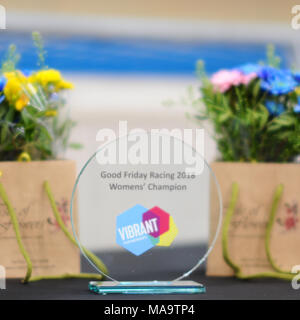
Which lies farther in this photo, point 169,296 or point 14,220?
point 14,220

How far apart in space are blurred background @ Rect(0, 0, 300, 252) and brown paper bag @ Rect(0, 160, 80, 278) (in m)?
0.45

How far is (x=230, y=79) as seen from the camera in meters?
0.89

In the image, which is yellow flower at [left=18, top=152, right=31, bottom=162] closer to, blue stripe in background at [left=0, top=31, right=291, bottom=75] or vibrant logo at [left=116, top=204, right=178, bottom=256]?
vibrant logo at [left=116, top=204, right=178, bottom=256]

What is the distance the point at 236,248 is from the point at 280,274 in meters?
0.09

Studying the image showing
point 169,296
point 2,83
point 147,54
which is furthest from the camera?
point 147,54

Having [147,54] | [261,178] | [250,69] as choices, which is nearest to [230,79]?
[250,69]

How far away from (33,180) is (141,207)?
9.0 inches

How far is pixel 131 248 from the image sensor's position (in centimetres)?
70

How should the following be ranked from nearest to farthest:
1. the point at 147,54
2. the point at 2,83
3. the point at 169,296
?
the point at 169,296 < the point at 2,83 < the point at 147,54

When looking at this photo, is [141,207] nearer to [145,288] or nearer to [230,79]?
[145,288]

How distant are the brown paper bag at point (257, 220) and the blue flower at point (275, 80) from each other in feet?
0.46

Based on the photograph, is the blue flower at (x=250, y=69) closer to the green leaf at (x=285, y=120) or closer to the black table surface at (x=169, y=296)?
the green leaf at (x=285, y=120)
